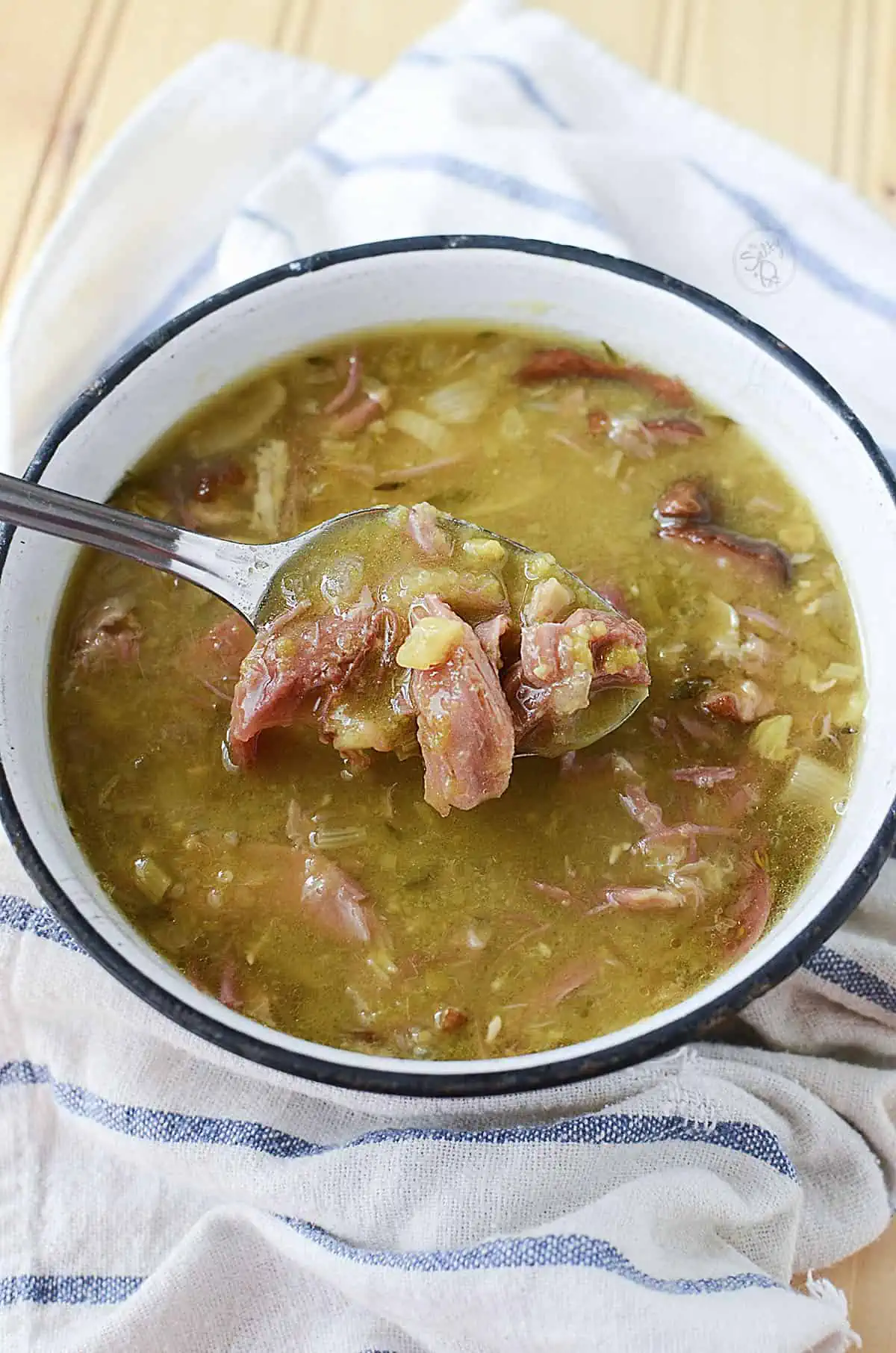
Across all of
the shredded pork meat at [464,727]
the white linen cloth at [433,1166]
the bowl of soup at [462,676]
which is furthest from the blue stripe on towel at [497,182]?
the shredded pork meat at [464,727]

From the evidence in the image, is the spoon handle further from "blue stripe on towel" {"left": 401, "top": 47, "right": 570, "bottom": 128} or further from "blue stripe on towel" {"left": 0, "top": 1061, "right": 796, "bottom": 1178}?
"blue stripe on towel" {"left": 401, "top": 47, "right": 570, "bottom": 128}

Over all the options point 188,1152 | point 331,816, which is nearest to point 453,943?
point 331,816

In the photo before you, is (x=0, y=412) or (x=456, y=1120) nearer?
(x=456, y=1120)

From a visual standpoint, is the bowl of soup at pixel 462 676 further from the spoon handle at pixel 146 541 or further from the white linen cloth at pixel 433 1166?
the white linen cloth at pixel 433 1166

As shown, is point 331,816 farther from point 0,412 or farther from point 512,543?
point 0,412

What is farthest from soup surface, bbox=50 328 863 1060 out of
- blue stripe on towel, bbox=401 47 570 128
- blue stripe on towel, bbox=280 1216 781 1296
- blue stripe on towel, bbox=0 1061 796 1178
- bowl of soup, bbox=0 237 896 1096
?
blue stripe on towel, bbox=401 47 570 128
